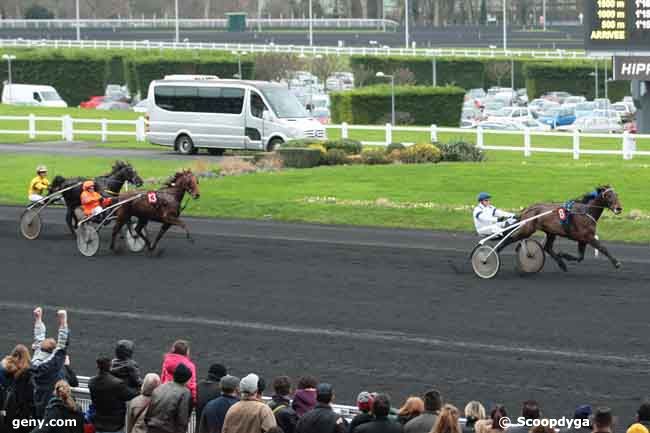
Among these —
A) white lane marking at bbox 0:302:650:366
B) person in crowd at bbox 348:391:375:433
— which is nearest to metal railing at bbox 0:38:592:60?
white lane marking at bbox 0:302:650:366

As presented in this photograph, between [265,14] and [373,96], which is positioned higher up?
[265,14]

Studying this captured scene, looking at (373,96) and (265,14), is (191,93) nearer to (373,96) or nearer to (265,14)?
(373,96)

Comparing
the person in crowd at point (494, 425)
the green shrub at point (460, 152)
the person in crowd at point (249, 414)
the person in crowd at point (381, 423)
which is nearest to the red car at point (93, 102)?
the green shrub at point (460, 152)

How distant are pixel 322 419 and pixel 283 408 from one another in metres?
0.54

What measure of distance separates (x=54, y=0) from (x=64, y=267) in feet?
353

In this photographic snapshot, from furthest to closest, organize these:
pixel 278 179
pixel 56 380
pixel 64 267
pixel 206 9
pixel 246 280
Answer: pixel 206 9 < pixel 278 179 < pixel 64 267 < pixel 246 280 < pixel 56 380

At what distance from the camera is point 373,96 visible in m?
51.4

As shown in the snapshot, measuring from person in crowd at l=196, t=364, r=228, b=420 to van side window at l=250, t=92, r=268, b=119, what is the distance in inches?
1017

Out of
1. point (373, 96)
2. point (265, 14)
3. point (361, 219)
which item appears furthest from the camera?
point (265, 14)

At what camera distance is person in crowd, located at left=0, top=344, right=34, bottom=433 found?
1079 cm

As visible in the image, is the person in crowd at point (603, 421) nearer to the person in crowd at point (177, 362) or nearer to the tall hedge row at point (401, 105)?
the person in crowd at point (177, 362)

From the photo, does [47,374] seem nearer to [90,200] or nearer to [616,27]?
[90,200]

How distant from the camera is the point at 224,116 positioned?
36906 mm

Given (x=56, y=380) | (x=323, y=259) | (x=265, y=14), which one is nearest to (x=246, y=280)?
(x=323, y=259)
